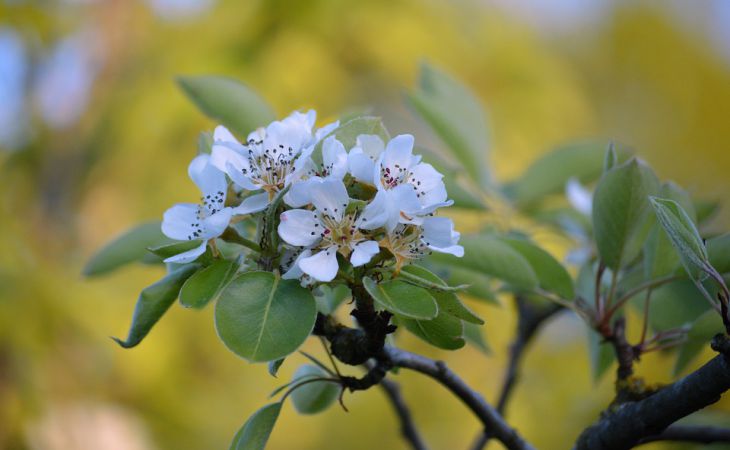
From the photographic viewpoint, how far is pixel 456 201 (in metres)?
1.16

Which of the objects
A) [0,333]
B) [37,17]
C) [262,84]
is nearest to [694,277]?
[0,333]

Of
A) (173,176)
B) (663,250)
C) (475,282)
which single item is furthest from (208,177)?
(173,176)

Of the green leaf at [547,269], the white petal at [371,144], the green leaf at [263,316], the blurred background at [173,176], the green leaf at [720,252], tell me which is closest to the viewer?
the green leaf at [263,316]

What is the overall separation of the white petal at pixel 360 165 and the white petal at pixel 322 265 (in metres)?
0.07

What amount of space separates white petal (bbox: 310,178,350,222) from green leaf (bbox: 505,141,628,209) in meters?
0.68

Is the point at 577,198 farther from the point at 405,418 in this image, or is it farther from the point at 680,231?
the point at 680,231

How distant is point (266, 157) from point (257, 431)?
0.90ft

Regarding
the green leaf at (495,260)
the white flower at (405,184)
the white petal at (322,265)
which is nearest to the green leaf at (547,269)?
the green leaf at (495,260)

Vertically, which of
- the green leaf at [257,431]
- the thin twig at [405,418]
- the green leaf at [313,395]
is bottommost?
the thin twig at [405,418]

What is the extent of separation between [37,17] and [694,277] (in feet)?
8.57

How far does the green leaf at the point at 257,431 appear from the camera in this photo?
784 millimetres

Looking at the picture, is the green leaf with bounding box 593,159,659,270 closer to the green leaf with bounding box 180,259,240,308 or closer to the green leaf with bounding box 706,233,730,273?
the green leaf with bounding box 706,233,730,273

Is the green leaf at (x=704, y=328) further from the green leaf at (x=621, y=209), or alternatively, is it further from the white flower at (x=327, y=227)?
the white flower at (x=327, y=227)

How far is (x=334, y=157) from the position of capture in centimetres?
75
